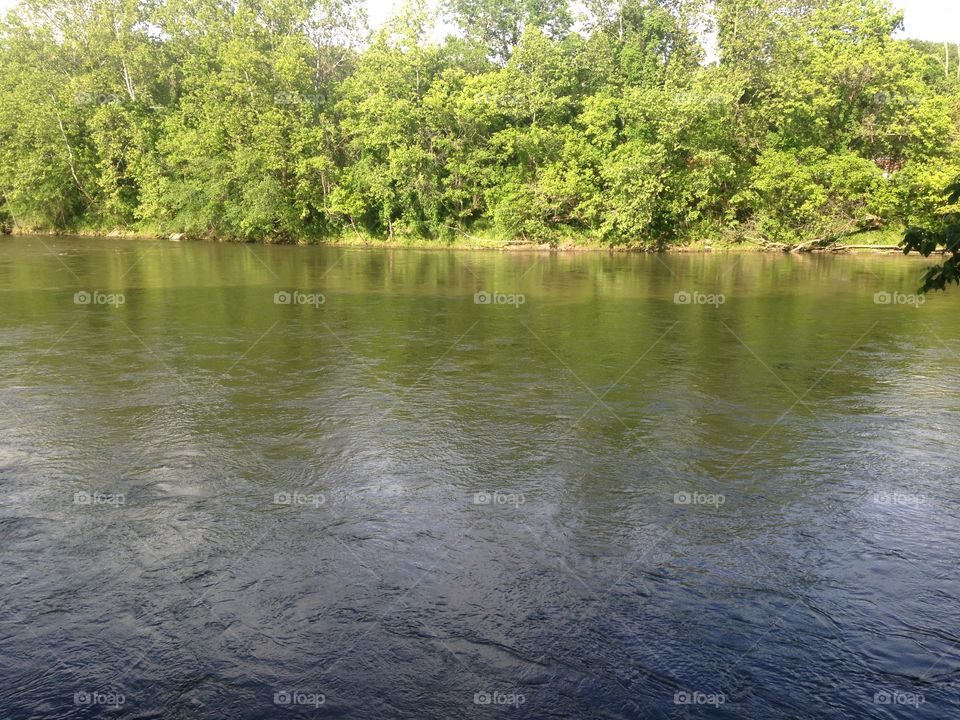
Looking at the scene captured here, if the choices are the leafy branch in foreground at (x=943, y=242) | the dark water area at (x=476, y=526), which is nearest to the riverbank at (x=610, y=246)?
the dark water area at (x=476, y=526)

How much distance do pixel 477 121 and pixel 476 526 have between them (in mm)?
42966

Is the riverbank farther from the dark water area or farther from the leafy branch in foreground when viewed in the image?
the leafy branch in foreground

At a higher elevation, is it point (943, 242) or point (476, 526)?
point (943, 242)

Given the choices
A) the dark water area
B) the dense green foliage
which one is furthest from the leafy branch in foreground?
the dense green foliage

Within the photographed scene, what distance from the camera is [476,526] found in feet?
23.7

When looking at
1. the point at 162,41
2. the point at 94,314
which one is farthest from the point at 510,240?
the point at 162,41

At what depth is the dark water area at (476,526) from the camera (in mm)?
5047

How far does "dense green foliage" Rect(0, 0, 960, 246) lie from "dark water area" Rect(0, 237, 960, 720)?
3004 cm

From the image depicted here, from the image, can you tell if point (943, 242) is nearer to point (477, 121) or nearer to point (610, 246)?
point (610, 246)

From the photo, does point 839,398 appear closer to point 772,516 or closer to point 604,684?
point 772,516

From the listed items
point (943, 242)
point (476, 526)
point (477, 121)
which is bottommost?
point (476, 526)

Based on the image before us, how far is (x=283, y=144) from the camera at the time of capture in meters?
49.6

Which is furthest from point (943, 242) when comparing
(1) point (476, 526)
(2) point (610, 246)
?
(2) point (610, 246)

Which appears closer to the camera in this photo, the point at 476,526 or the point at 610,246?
the point at 476,526
